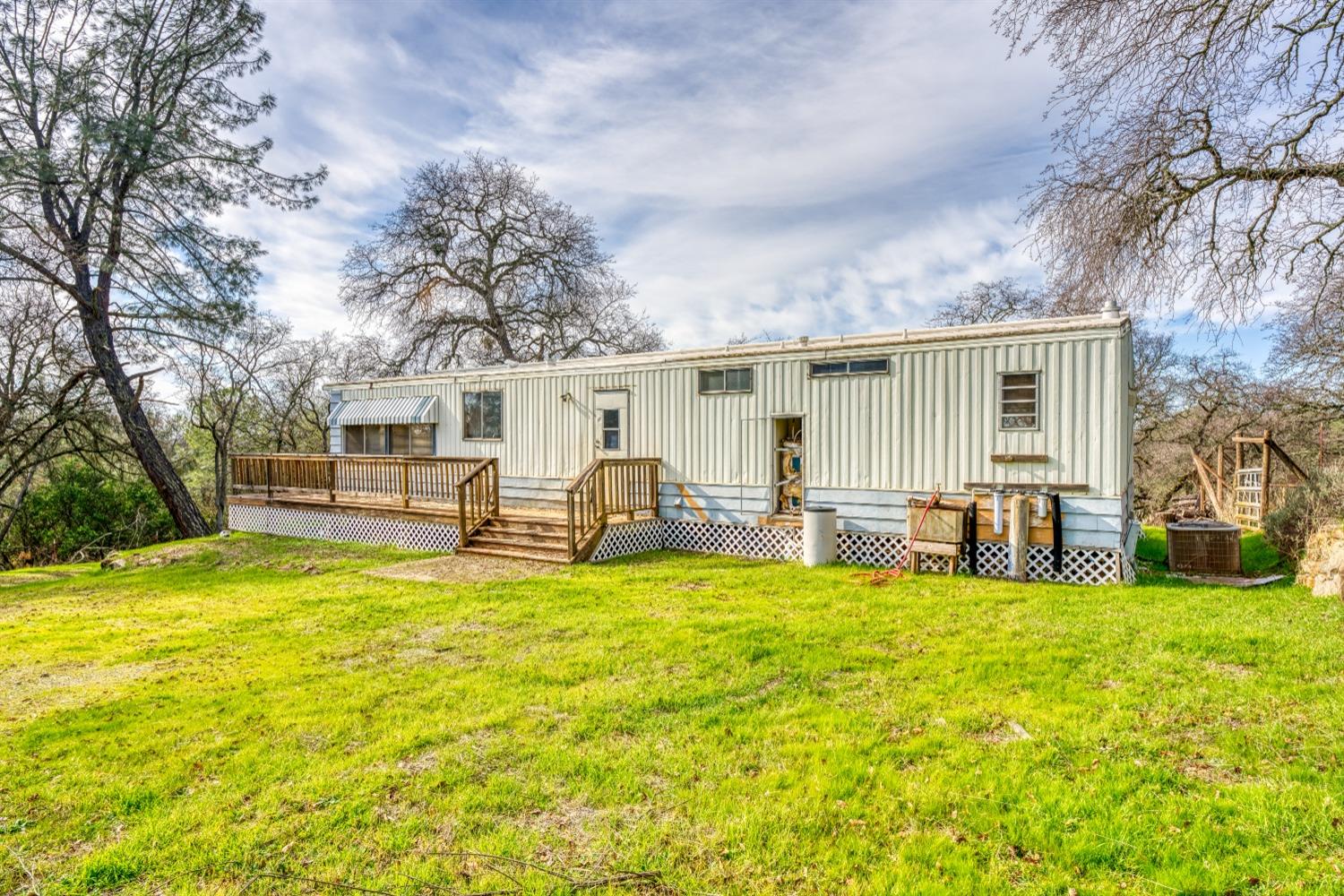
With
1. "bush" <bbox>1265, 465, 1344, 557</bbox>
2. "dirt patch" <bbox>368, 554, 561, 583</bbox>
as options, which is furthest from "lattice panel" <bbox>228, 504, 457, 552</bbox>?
"bush" <bbox>1265, 465, 1344, 557</bbox>

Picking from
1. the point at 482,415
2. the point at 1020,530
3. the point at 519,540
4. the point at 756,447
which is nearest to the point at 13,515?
the point at 482,415

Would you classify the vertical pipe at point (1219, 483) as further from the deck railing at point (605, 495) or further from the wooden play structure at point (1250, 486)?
the deck railing at point (605, 495)

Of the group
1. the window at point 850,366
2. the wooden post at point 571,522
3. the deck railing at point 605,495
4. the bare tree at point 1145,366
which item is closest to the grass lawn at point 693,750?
the wooden post at point 571,522

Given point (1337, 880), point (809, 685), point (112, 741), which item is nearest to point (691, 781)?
point (809, 685)

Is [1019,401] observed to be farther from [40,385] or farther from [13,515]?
[13,515]

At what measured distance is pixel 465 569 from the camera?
384 inches

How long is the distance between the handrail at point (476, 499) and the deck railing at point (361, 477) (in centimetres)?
4

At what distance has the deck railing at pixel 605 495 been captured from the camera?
10.0 meters

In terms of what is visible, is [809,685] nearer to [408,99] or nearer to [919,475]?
[919,475]

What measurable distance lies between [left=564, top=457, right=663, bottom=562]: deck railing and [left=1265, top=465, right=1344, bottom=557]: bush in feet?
29.9

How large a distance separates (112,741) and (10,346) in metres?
12.7

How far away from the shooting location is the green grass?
30.4ft

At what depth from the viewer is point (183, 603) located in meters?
8.39

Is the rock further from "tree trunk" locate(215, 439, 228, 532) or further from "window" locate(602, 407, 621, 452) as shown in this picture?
"tree trunk" locate(215, 439, 228, 532)
